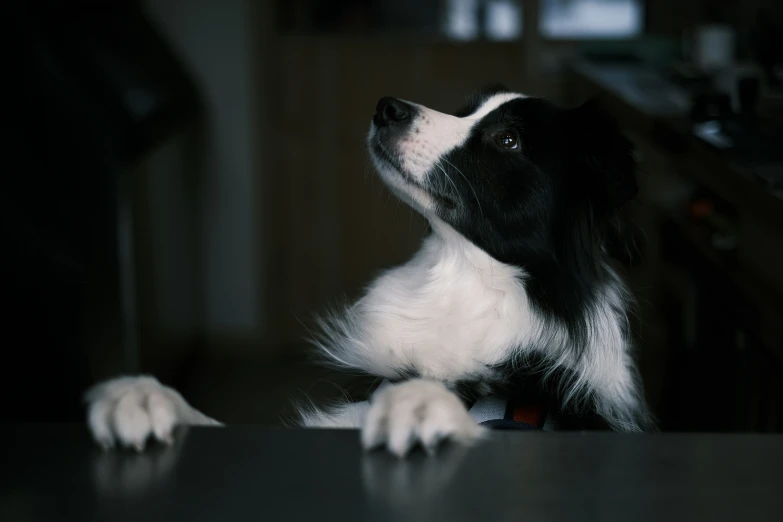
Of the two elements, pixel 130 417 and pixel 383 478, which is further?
pixel 130 417

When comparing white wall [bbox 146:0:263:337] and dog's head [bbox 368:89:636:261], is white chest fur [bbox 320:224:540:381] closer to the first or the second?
dog's head [bbox 368:89:636:261]

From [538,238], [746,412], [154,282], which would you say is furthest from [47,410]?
[746,412]

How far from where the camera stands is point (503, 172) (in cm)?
147

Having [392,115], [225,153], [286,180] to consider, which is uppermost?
[392,115]

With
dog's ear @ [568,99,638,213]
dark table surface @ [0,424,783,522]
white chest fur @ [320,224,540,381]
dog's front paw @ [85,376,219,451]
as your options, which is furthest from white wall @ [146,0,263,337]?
dark table surface @ [0,424,783,522]

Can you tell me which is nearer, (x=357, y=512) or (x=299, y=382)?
(x=357, y=512)

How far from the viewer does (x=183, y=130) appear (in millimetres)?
3418

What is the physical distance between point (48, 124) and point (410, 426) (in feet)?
6.61

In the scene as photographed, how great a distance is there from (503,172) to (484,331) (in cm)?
29

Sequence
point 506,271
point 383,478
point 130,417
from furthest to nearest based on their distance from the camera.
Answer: point 506,271 → point 130,417 → point 383,478

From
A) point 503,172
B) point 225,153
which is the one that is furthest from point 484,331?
point 225,153

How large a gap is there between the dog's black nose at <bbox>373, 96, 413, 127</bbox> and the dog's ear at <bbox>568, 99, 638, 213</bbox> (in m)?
0.29

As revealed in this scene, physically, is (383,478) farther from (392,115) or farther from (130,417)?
(392,115)

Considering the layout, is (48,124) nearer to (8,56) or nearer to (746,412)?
(8,56)
